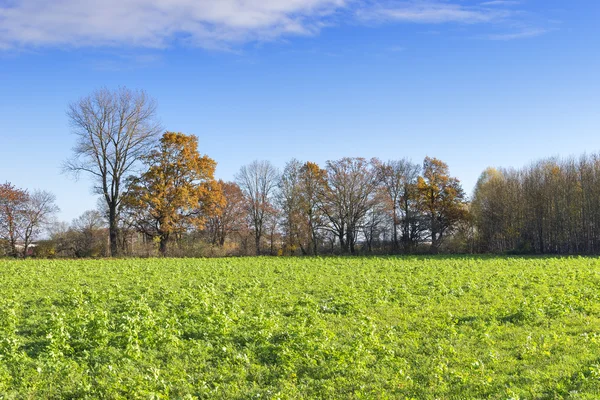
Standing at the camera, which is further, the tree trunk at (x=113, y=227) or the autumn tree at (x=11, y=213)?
the autumn tree at (x=11, y=213)

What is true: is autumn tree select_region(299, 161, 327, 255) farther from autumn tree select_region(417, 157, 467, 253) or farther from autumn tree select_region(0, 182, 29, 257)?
autumn tree select_region(0, 182, 29, 257)

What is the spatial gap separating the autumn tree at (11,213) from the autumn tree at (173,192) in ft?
63.9

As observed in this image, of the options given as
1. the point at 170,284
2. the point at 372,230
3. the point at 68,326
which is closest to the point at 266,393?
the point at 68,326

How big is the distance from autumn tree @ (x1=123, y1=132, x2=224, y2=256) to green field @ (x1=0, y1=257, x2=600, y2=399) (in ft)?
86.6

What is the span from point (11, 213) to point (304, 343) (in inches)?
2283

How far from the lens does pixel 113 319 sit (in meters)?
13.7

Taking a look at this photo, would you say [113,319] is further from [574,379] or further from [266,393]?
[574,379]

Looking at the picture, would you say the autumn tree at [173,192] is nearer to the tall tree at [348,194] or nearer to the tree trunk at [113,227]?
the tree trunk at [113,227]

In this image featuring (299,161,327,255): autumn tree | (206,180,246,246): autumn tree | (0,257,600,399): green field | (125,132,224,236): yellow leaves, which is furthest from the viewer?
(206,180,246,246): autumn tree

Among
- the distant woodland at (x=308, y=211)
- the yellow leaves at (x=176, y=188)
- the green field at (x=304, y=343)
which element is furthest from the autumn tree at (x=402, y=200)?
the green field at (x=304, y=343)

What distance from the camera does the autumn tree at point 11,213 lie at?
178 ft

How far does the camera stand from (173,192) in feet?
153

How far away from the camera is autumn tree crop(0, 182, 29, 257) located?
2136 inches

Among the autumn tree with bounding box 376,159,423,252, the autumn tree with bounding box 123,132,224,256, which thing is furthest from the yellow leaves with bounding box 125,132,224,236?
the autumn tree with bounding box 376,159,423,252
